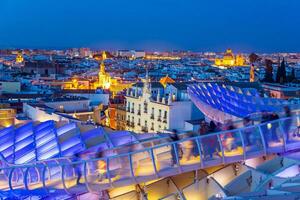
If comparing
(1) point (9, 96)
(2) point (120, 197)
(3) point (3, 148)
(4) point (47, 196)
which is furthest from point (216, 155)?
(1) point (9, 96)

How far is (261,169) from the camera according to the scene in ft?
36.8

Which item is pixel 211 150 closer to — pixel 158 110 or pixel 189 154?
pixel 189 154

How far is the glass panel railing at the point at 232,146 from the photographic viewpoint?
1130 cm

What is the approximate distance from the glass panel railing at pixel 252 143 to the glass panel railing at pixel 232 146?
11cm

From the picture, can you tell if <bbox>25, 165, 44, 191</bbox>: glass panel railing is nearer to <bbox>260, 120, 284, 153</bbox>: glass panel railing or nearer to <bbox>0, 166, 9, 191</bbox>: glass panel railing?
<bbox>0, 166, 9, 191</bbox>: glass panel railing

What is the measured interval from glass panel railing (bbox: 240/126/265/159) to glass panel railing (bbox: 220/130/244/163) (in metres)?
0.11

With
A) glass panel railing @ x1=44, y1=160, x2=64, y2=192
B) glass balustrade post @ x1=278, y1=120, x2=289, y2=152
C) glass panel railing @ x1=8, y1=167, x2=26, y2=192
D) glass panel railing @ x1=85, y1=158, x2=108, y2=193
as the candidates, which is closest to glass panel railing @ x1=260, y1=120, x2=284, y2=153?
glass balustrade post @ x1=278, y1=120, x2=289, y2=152

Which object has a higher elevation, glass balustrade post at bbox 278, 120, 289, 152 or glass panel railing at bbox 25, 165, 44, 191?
glass balustrade post at bbox 278, 120, 289, 152

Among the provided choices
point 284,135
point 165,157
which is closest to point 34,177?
point 165,157

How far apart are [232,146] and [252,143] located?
0.46 meters

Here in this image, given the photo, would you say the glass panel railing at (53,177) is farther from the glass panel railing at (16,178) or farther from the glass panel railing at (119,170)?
the glass panel railing at (119,170)

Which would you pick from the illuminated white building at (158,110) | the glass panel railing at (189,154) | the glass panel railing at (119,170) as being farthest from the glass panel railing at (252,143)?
the illuminated white building at (158,110)

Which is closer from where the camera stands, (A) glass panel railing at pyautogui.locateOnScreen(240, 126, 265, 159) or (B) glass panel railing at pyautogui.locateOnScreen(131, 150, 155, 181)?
(B) glass panel railing at pyautogui.locateOnScreen(131, 150, 155, 181)

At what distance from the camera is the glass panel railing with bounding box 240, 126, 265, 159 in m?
11.4
